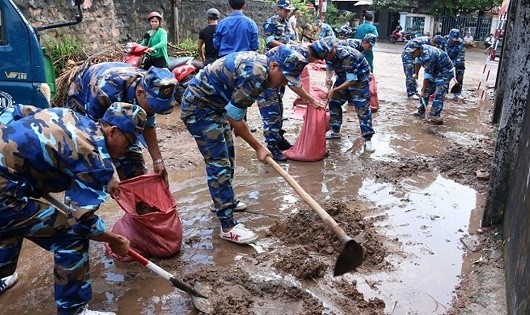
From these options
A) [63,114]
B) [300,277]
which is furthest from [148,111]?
[300,277]

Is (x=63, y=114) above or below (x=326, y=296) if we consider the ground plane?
above

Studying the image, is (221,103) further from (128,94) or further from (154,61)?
(154,61)

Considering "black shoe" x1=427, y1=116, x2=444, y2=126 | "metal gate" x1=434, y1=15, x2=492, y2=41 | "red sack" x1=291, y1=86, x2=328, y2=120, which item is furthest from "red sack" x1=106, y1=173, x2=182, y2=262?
"metal gate" x1=434, y1=15, x2=492, y2=41

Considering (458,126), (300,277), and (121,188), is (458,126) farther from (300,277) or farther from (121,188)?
(121,188)

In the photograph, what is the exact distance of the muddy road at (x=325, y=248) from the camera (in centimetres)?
306

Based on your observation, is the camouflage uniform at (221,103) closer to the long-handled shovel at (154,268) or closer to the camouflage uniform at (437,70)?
the long-handled shovel at (154,268)

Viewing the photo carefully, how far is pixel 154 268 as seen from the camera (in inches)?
110

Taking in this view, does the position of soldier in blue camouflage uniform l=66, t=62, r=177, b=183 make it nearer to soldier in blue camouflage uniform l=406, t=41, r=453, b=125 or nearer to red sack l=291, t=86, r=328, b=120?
red sack l=291, t=86, r=328, b=120

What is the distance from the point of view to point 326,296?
3.13m

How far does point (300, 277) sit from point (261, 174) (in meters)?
2.23

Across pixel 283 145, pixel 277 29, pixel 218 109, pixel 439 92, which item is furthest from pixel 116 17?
pixel 218 109

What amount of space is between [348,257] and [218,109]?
1.47 metres

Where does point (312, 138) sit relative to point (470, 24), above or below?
below

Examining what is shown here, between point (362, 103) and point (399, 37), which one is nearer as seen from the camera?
point (362, 103)
